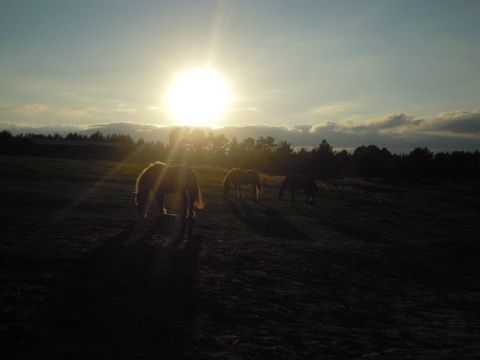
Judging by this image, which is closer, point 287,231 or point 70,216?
point 70,216

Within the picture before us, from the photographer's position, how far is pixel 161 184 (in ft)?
58.4

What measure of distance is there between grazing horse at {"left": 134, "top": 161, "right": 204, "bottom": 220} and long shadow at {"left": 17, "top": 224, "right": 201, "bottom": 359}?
5.65m

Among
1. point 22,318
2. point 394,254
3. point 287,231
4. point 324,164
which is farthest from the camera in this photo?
point 324,164

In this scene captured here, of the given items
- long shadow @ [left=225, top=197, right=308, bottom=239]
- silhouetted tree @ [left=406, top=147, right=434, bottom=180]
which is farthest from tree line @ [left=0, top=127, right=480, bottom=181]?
long shadow @ [left=225, top=197, right=308, bottom=239]

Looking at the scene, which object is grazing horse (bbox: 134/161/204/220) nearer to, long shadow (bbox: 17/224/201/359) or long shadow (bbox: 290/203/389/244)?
long shadow (bbox: 17/224/201/359)

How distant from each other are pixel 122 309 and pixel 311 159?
9491 cm

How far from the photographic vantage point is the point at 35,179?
103 ft

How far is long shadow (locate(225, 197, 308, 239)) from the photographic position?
1845 cm

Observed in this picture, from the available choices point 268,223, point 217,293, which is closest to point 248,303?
point 217,293

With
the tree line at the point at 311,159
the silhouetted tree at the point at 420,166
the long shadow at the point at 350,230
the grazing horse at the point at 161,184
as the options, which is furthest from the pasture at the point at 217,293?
the silhouetted tree at the point at 420,166

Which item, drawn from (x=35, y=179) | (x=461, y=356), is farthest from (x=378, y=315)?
(x=35, y=179)

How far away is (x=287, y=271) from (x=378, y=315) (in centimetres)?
317

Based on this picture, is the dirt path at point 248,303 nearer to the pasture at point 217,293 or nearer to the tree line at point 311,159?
the pasture at point 217,293

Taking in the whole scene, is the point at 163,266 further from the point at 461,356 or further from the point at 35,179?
the point at 35,179
